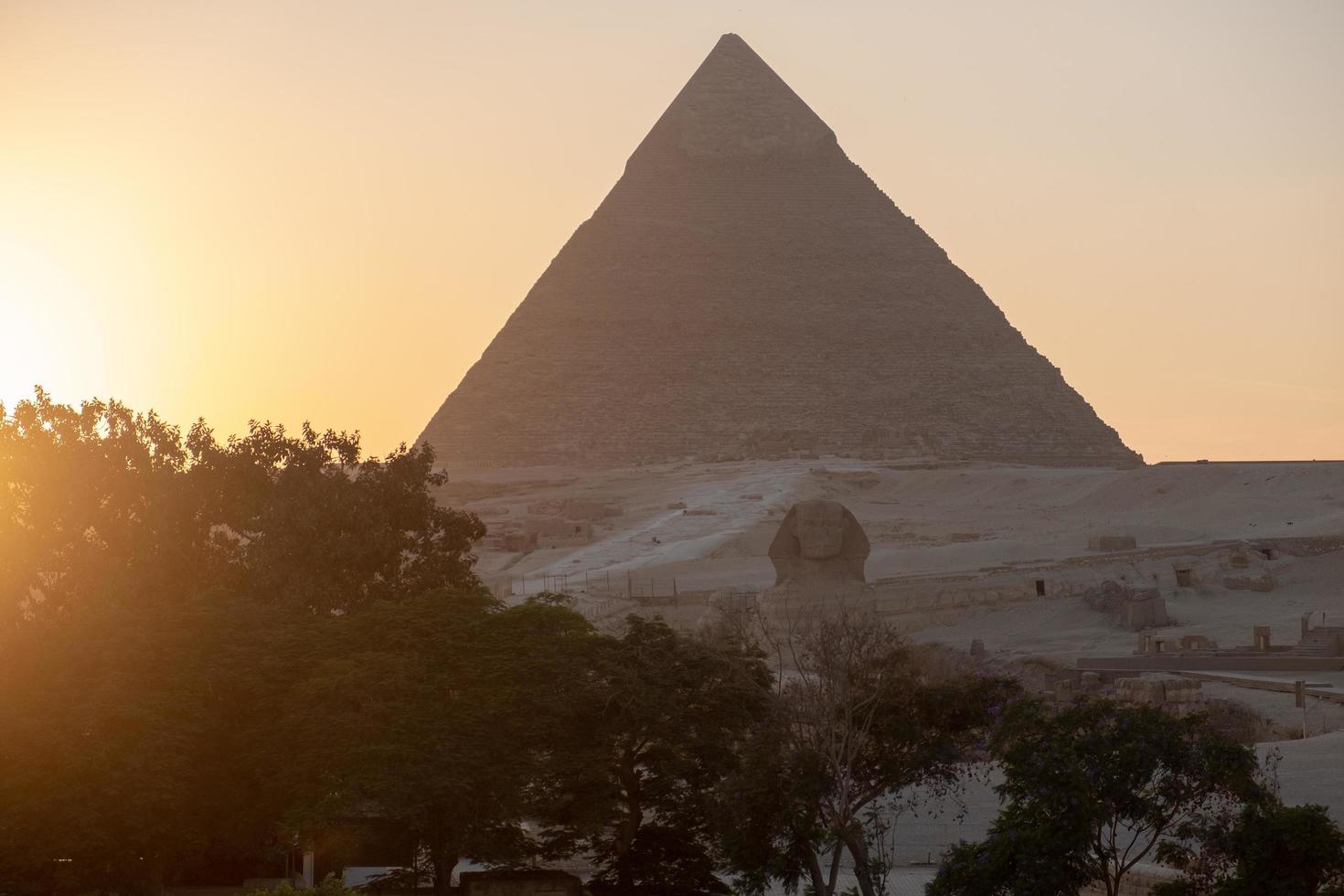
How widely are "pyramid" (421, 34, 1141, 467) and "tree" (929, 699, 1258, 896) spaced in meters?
76.5

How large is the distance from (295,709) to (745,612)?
252 inches

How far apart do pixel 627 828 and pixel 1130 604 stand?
12407 mm

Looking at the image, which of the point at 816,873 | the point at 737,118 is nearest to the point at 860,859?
the point at 816,873

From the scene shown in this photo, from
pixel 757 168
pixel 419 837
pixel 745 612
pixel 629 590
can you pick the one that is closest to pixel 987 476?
pixel 629 590

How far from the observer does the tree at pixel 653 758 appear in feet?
48.6

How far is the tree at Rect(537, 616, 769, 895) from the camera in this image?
48.6 feet

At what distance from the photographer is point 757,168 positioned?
115 m

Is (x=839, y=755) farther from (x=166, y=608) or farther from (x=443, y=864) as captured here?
(x=166, y=608)

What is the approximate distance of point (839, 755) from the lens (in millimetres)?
13711

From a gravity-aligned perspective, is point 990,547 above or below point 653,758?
above

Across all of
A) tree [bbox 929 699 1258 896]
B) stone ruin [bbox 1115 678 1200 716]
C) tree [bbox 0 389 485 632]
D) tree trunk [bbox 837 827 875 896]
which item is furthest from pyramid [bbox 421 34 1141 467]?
tree [bbox 929 699 1258 896]

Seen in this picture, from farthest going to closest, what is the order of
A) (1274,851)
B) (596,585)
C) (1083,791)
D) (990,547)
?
(990,547) < (596,585) < (1083,791) < (1274,851)

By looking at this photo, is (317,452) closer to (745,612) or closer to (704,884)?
(745,612)

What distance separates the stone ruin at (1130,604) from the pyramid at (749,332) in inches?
2453
